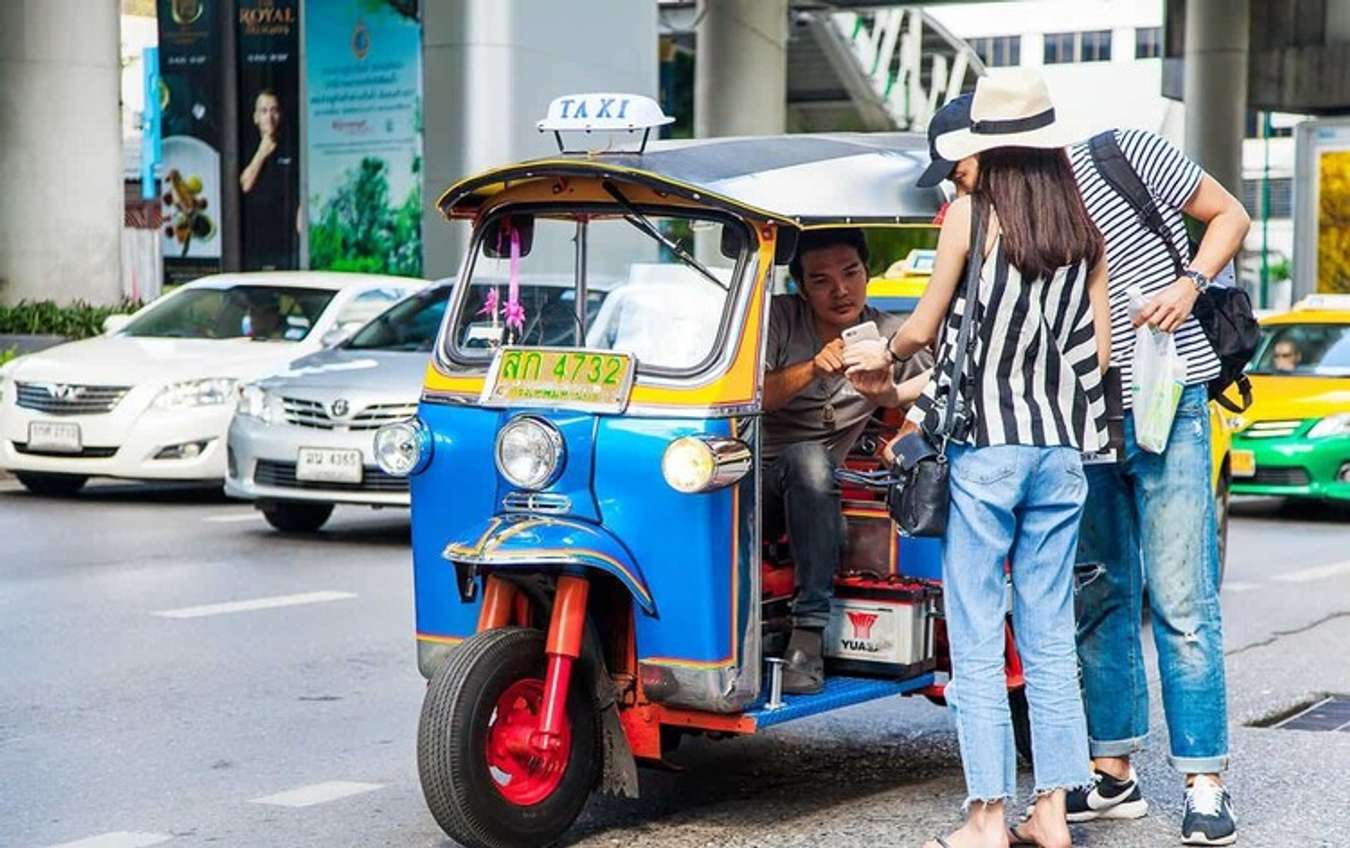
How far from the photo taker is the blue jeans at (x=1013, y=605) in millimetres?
5797

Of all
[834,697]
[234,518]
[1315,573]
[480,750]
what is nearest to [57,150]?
[234,518]

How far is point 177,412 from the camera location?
15.2 metres

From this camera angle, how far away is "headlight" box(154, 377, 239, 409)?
1530 cm

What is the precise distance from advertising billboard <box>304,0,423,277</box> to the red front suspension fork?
20.2 meters

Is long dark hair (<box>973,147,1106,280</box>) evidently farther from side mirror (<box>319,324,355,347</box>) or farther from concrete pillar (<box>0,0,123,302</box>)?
concrete pillar (<box>0,0,123,302</box>)

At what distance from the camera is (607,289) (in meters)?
6.85

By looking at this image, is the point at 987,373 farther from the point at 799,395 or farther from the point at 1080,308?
the point at 799,395

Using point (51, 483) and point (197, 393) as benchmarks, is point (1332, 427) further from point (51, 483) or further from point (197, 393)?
point (51, 483)

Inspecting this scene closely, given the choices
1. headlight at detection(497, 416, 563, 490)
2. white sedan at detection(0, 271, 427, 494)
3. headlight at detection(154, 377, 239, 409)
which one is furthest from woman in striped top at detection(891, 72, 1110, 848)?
headlight at detection(154, 377, 239, 409)

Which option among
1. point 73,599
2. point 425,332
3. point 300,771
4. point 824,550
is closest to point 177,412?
point 425,332

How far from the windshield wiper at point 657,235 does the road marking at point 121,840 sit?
6.78ft

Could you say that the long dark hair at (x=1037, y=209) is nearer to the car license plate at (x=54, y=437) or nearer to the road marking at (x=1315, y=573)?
the road marking at (x=1315, y=573)

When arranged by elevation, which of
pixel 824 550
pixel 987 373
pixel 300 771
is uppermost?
pixel 987 373

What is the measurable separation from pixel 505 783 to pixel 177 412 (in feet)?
31.4
